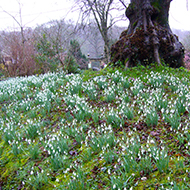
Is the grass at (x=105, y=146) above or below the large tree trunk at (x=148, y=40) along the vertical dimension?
below

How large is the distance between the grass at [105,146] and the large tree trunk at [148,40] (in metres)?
1.43

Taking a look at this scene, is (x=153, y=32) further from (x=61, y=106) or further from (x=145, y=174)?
(x=145, y=174)

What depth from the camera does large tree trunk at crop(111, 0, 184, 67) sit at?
6148mm

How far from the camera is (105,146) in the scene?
2820mm

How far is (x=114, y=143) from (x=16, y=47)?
13.8 m

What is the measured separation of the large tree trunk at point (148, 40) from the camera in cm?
615

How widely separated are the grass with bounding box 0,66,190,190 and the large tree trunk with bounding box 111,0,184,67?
143cm

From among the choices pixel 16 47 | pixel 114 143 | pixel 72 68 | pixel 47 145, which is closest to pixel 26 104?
pixel 47 145

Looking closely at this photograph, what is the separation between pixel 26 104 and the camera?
5016 millimetres

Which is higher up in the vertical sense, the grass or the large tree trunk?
the large tree trunk

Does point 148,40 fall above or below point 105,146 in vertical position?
above

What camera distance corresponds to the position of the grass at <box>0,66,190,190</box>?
2148 mm

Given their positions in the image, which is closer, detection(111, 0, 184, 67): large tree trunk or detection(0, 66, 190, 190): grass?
detection(0, 66, 190, 190): grass

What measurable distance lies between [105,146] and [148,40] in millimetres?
4429
